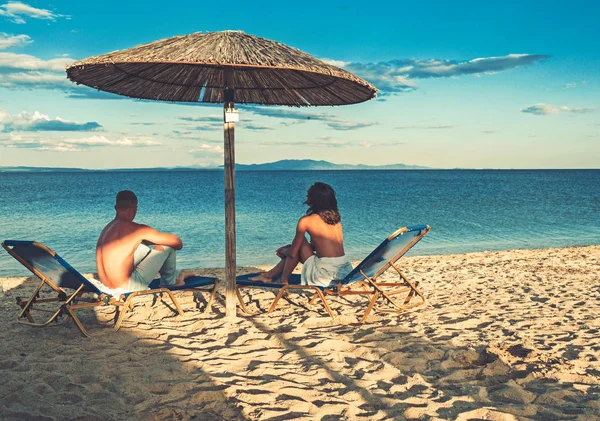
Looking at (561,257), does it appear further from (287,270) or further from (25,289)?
(25,289)

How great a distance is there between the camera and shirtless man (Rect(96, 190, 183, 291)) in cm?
439

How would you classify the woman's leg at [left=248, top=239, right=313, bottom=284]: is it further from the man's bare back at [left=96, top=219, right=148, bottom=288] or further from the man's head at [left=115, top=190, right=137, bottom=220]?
the man's head at [left=115, top=190, right=137, bottom=220]

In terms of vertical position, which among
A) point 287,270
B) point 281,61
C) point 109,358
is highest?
point 281,61

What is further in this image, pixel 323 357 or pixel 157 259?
pixel 157 259

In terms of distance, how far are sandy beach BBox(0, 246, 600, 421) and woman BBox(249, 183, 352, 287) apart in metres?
0.39

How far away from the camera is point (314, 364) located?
349 centimetres

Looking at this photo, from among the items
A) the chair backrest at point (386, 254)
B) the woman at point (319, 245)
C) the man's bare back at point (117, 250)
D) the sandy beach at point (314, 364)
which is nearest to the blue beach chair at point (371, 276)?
the chair backrest at point (386, 254)

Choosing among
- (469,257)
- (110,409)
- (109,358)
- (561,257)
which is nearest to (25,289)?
(109,358)

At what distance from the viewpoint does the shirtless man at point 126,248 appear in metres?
4.39

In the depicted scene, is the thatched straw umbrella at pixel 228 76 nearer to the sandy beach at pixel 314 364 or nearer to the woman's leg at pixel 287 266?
the woman's leg at pixel 287 266

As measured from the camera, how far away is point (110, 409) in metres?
2.79

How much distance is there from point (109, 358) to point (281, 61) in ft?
8.07

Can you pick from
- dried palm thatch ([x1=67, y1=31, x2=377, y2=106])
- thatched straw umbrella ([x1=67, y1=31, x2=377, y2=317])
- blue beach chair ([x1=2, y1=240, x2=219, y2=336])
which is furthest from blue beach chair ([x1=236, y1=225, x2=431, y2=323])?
dried palm thatch ([x1=67, y1=31, x2=377, y2=106])

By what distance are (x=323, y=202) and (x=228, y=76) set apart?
147 cm
